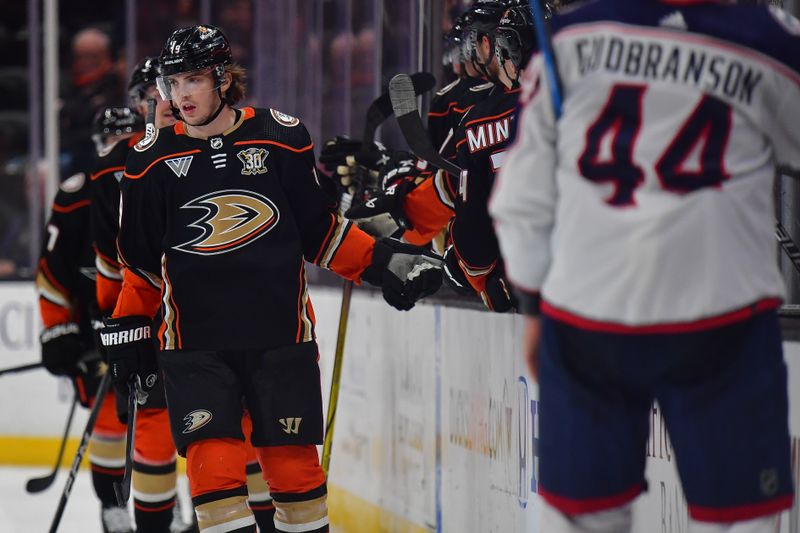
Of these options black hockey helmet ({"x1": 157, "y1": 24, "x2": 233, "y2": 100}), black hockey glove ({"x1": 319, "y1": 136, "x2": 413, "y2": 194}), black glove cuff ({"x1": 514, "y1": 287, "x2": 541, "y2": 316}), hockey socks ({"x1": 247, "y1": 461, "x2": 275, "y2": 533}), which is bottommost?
hockey socks ({"x1": 247, "y1": 461, "x2": 275, "y2": 533})

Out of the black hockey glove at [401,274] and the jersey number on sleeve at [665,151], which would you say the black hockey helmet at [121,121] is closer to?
the black hockey glove at [401,274]

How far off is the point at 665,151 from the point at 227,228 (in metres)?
1.14

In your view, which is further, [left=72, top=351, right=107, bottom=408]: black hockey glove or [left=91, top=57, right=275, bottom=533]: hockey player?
[left=72, top=351, right=107, bottom=408]: black hockey glove

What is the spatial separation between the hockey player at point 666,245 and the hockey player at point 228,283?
3.21 feet

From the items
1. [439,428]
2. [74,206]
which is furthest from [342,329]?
[74,206]

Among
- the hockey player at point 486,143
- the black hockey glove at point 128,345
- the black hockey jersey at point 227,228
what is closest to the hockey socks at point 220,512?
the black hockey jersey at point 227,228

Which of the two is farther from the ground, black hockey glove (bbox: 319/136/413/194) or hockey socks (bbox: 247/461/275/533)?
black hockey glove (bbox: 319/136/413/194)

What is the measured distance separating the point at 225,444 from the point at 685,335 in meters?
1.17

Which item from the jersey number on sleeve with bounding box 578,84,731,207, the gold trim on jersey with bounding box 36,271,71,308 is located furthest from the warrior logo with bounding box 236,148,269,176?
the gold trim on jersey with bounding box 36,271,71,308

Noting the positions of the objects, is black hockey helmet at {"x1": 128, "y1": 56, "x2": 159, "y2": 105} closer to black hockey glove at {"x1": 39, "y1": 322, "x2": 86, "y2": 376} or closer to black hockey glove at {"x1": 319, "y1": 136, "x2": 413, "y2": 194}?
black hockey glove at {"x1": 319, "y1": 136, "x2": 413, "y2": 194}

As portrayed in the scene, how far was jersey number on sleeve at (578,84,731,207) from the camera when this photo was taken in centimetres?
152

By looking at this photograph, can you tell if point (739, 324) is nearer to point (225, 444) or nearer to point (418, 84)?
point (225, 444)

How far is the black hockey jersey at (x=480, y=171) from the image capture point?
249cm

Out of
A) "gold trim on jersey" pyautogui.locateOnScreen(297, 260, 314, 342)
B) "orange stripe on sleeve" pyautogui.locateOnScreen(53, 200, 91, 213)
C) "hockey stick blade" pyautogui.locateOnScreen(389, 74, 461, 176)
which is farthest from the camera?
"orange stripe on sleeve" pyautogui.locateOnScreen(53, 200, 91, 213)
